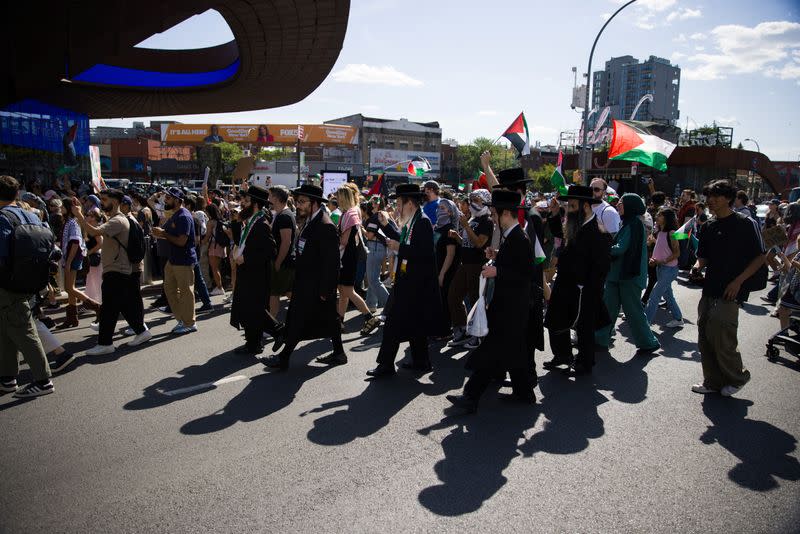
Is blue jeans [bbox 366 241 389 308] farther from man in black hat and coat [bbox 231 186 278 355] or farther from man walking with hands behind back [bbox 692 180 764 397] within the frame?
man walking with hands behind back [bbox 692 180 764 397]

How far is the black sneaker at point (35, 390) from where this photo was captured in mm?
4980

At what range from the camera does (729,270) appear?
4984 mm

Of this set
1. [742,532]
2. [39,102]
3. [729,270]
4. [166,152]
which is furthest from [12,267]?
[166,152]

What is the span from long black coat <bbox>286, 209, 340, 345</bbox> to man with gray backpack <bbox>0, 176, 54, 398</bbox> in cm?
233

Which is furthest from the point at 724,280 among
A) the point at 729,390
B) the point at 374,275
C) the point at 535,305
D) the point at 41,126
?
the point at 41,126

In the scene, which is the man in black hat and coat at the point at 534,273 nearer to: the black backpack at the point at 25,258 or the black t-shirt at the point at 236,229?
the black backpack at the point at 25,258

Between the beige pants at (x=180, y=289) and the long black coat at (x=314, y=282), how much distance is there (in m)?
2.31

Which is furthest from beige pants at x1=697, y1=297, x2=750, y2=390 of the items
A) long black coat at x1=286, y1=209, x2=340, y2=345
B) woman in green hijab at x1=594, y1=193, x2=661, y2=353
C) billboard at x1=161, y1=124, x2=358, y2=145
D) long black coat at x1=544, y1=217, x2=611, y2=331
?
billboard at x1=161, y1=124, x2=358, y2=145

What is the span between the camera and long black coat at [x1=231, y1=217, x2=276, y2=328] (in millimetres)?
6359

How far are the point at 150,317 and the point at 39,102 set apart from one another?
2244 centimetres

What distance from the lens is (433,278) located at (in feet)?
19.0

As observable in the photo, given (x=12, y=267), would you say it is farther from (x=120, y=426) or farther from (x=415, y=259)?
(x=415, y=259)

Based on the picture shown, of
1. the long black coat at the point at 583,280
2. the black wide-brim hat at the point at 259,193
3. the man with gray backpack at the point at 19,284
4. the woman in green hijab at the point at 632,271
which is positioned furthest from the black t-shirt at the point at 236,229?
the woman in green hijab at the point at 632,271

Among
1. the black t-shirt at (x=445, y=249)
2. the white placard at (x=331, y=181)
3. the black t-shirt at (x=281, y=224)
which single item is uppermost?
the white placard at (x=331, y=181)
